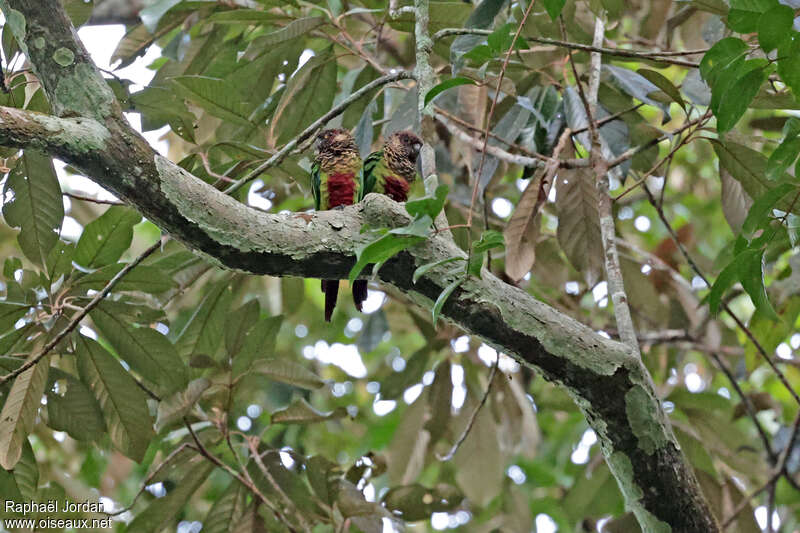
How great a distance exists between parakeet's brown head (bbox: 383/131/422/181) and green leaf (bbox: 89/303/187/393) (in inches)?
40.5

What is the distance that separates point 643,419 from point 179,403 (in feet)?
5.17

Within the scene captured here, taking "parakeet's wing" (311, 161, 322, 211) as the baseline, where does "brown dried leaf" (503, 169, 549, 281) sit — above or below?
below

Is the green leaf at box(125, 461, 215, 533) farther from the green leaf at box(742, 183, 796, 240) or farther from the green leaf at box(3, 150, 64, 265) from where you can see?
the green leaf at box(742, 183, 796, 240)

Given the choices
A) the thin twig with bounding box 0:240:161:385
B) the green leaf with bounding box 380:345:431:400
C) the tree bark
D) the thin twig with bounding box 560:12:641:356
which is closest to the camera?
the tree bark

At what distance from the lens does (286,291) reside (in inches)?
148

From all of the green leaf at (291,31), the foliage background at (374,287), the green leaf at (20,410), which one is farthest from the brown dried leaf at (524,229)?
the green leaf at (20,410)

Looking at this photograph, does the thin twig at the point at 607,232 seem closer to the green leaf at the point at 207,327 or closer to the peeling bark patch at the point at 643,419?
the peeling bark patch at the point at 643,419

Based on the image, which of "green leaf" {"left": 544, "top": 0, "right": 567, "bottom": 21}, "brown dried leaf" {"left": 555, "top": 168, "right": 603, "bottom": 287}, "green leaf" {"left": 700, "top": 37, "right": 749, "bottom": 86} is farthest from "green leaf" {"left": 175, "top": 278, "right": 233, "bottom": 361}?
"green leaf" {"left": 700, "top": 37, "right": 749, "bottom": 86}

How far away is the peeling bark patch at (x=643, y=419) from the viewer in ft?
6.38

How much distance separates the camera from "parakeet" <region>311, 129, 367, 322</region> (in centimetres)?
306

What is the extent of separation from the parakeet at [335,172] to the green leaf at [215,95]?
1.30ft

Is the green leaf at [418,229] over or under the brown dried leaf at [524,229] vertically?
under

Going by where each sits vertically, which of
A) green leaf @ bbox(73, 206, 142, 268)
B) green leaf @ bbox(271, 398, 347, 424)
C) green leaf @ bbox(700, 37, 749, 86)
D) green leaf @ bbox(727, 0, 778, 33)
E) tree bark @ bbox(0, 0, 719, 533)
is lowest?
tree bark @ bbox(0, 0, 719, 533)

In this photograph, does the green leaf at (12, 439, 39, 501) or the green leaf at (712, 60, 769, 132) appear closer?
the green leaf at (712, 60, 769, 132)
